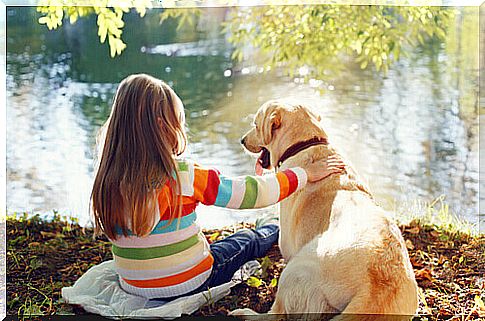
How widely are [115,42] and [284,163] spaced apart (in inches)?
37.6

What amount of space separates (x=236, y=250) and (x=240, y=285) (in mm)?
145

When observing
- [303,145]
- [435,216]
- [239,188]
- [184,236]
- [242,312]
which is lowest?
[242,312]

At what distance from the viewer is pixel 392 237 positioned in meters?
2.43

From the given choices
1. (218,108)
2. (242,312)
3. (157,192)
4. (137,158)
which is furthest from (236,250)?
(218,108)

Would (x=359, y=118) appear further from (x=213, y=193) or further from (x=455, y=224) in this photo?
(x=213, y=193)

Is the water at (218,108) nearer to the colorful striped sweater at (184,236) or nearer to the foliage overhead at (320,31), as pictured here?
the foliage overhead at (320,31)

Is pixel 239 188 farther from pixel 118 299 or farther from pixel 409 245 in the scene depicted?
pixel 409 245

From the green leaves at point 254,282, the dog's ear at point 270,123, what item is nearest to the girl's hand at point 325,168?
the dog's ear at point 270,123

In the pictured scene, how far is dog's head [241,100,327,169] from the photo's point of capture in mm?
2816

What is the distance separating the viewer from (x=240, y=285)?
2.81m

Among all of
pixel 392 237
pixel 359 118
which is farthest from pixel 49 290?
pixel 359 118

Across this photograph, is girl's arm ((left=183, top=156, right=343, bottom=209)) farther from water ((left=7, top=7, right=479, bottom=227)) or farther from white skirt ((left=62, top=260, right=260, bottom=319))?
water ((left=7, top=7, right=479, bottom=227))

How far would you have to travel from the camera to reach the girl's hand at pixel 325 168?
2713 millimetres

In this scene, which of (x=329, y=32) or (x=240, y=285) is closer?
(x=240, y=285)
